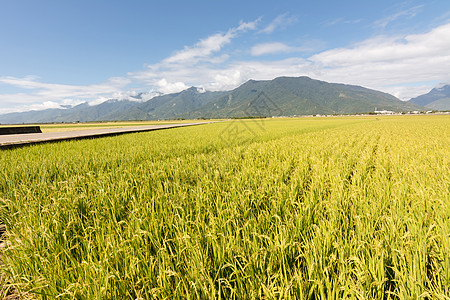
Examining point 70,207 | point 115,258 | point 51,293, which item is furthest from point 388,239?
point 70,207

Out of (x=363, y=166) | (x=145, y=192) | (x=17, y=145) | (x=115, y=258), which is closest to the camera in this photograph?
(x=115, y=258)

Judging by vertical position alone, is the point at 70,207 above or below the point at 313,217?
above

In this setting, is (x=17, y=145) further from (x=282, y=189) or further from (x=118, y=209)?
(x=282, y=189)

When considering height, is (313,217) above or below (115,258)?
below

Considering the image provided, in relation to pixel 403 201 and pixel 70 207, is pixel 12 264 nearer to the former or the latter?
pixel 70 207

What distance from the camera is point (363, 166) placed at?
16.0 feet

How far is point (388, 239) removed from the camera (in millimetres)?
1823

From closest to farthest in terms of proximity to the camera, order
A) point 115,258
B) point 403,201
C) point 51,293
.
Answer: point 51,293, point 115,258, point 403,201

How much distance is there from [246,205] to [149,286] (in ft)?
5.12

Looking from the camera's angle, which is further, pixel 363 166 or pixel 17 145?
pixel 17 145

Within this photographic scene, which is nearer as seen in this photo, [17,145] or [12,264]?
[12,264]

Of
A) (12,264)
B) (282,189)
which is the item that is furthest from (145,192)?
(282,189)

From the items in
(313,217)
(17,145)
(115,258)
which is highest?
(17,145)

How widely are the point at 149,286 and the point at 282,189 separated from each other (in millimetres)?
2391
